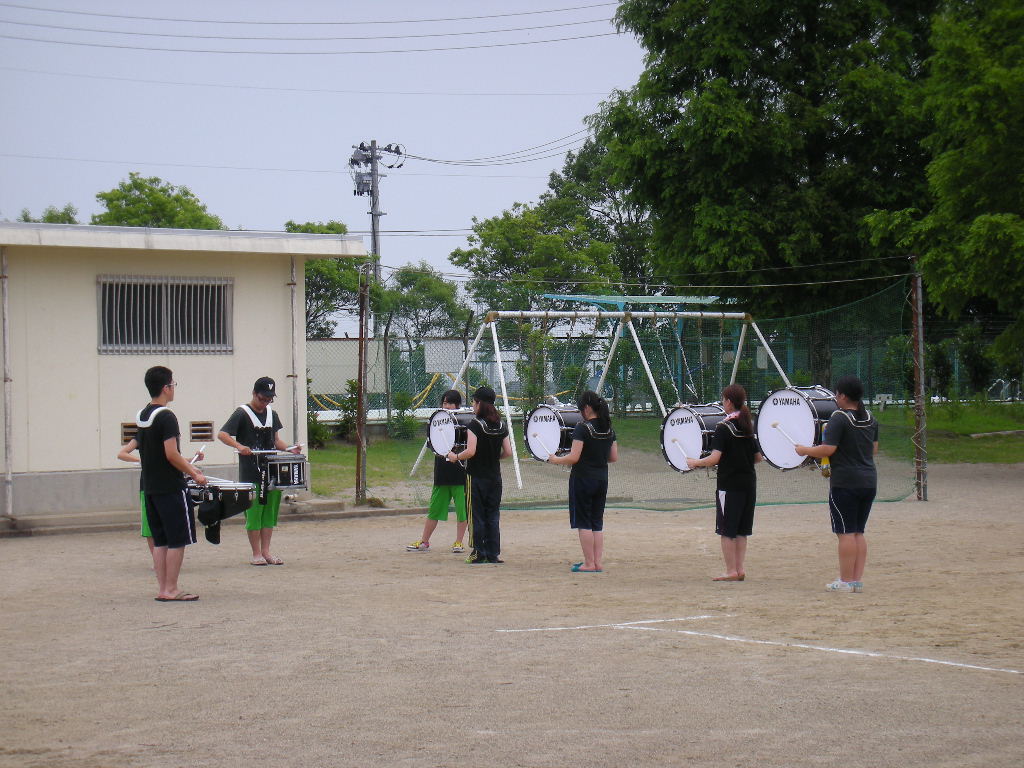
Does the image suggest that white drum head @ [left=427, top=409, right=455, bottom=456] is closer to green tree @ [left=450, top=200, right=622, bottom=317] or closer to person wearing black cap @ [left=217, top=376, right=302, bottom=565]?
person wearing black cap @ [left=217, top=376, right=302, bottom=565]

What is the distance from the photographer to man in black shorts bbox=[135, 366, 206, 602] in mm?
9387

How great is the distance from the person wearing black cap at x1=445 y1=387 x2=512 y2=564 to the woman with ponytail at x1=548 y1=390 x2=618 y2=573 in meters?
0.97

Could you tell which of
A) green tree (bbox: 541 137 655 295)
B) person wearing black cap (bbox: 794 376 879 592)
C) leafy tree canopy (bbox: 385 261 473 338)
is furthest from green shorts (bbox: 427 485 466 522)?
green tree (bbox: 541 137 655 295)

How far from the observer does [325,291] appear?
48406 millimetres

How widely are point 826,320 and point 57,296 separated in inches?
536

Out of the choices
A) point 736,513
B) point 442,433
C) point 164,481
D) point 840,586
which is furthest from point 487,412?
point 840,586

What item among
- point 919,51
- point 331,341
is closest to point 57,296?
point 331,341

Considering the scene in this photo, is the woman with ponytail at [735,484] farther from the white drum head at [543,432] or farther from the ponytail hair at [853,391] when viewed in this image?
the white drum head at [543,432]

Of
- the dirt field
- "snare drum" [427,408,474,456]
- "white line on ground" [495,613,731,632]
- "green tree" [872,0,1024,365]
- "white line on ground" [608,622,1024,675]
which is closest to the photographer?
the dirt field

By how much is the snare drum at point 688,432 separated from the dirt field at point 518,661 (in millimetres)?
1281

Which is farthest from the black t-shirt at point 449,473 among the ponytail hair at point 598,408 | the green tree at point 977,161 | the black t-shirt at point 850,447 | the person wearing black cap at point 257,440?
the green tree at point 977,161

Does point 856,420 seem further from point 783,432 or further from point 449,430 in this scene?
point 449,430

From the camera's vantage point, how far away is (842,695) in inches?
239

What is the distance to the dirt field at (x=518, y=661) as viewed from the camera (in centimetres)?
529
